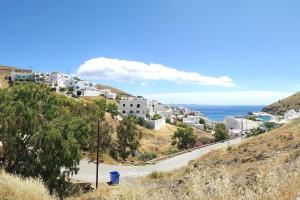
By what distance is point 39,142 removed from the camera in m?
20.1

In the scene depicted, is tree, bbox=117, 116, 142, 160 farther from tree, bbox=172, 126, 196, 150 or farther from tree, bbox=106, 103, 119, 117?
tree, bbox=106, 103, 119, 117

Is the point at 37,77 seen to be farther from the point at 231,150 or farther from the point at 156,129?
the point at 231,150

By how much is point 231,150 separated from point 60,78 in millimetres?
90129

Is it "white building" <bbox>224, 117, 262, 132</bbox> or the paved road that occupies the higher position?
"white building" <bbox>224, 117, 262, 132</bbox>

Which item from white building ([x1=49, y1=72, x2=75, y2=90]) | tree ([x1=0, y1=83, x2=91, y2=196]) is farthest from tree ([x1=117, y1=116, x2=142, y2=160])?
white building ([x1=49, y1=72, x2=75, y2=90])

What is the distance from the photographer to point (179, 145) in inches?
1930

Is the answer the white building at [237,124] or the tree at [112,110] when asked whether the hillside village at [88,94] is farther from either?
the tree at [112,110]

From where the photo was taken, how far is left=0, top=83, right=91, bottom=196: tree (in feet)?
64.0

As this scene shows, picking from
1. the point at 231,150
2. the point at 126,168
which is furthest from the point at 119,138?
the point at 231,150

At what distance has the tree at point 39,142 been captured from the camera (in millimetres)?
19516

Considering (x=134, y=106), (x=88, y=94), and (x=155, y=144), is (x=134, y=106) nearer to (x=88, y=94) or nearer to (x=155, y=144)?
(x=88, y=94)

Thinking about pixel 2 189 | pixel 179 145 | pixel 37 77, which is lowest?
pixel 179 145

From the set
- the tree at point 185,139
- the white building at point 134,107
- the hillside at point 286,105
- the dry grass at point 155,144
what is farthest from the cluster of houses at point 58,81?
the hillside at point 286,105

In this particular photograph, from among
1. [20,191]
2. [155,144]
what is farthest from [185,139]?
[20,191]
